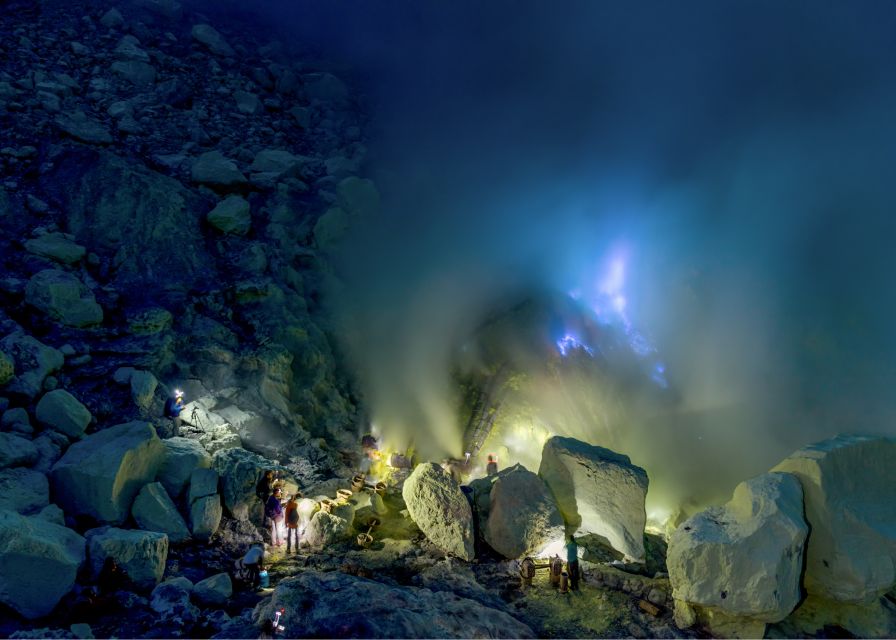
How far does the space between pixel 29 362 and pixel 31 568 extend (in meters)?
5.59

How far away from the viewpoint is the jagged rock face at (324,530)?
11.7 meters

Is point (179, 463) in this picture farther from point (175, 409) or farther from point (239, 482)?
point (175, 409)

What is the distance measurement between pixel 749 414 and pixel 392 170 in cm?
1928

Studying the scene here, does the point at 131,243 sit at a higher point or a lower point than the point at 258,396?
higher

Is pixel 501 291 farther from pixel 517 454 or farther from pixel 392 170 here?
pixel 392 170

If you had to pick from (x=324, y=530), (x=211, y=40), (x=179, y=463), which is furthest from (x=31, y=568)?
(x=211, y=40)

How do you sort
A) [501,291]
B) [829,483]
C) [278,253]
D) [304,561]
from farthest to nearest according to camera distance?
1. [501,291]
2. [278,253]
3. [304,561]
4. [829,483]

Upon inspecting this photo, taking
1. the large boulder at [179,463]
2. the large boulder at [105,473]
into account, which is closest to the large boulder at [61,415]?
the large boulder at [105,473]

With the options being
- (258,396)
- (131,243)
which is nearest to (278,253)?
(131,243)

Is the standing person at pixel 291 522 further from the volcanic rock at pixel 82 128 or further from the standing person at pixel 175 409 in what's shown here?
the volcanic rock at pixel 82 128

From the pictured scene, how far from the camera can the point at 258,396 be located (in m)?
14.6

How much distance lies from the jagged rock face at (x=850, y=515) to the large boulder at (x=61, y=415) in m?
14.8

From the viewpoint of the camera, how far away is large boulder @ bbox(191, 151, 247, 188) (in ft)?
59.9

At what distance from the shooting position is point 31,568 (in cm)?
727
